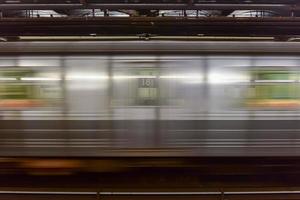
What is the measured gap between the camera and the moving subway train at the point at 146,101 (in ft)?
24.6

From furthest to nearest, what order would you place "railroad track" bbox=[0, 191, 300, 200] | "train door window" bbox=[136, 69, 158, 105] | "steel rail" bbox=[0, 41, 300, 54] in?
"steel rail" bbox=[0, 41, 300, 54] < "train door window" bbox=[136, 69, 158, 105] < "railroad track" bbox=[0, 191, 300, 200]

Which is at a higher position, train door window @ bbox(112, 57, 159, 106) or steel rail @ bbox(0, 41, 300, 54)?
steel rail @ bbox(0, 41, 300, 54)

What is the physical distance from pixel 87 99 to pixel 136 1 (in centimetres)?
266

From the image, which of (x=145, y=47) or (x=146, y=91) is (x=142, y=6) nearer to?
(x=145, y=47)

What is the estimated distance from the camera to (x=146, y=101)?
7.46 m

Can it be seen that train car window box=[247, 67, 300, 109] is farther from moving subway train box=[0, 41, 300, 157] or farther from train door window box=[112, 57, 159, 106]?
train door window box=[112, 57, 159, 106]

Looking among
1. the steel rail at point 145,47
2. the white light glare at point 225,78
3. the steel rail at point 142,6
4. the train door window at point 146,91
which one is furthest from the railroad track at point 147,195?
the steel rail at point 142,6

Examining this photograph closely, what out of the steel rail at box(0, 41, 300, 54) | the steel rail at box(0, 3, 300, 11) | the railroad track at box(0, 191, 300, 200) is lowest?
the railroad track at box(0, 191, 300, 200)

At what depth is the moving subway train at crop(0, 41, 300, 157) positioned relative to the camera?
24.6 ft

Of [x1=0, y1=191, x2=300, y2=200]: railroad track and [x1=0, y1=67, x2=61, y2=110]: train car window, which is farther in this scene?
[x1=0, y1=67, x2=61, y2=110]: train car window

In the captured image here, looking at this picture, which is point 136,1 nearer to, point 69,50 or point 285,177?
point 69,50

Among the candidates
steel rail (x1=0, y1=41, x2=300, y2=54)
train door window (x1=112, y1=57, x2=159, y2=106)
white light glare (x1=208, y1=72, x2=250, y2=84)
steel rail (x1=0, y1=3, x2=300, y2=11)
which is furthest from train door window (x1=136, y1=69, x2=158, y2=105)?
steel rail (x1=0, y1=3, x2=300, y2=11)

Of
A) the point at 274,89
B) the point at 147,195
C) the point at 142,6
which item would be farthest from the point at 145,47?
the point at 147,195

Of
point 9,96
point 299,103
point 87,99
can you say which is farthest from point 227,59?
point 9,96
